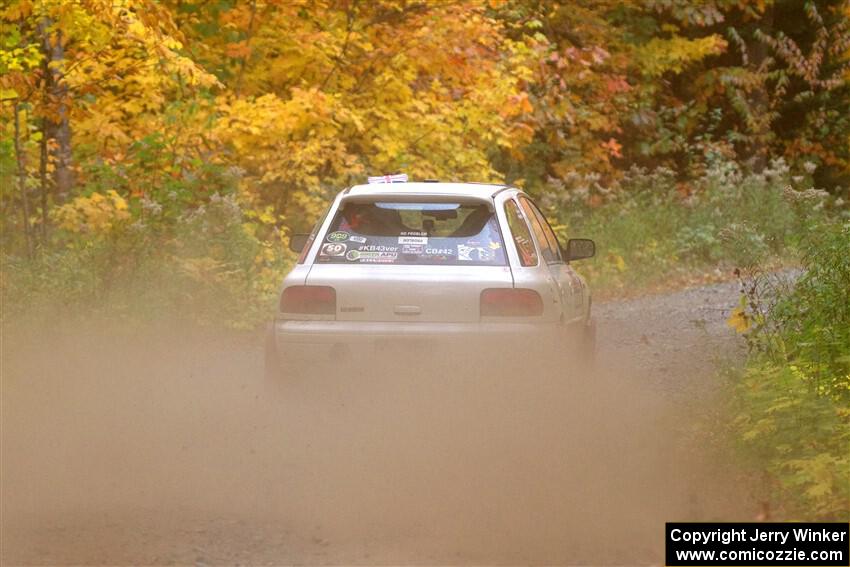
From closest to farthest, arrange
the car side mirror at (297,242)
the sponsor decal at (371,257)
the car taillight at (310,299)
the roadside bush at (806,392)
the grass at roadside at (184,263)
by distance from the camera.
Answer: the roadside bush at (806,392), the car taillight at (310,299), the sponsor decal at (371,257), the car side mirror at (297,242), the grass at roadside at (184,263)

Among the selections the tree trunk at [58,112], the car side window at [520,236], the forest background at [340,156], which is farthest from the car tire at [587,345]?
the tree trunk at [58,112]

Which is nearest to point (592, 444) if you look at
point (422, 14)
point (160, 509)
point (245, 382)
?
point (160, 509)

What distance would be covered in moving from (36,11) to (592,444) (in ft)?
28.3

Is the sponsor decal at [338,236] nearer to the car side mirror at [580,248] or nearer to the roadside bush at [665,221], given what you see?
the car side mirror at [580,248]

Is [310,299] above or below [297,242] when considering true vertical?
below

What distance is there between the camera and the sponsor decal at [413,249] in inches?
369

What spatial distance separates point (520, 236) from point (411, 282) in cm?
102

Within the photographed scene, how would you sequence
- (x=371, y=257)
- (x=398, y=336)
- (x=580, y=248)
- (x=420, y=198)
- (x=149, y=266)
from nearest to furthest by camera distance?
1. (x=398, y=336)
2. (x=371, y=257)
3. (x=420, y=198)
4. (x=580, y=248)
5. (x=149, y=266)

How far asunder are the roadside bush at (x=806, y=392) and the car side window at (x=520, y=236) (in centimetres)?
142

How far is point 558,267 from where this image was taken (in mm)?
10578

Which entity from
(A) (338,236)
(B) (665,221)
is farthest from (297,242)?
(B) (665,221)

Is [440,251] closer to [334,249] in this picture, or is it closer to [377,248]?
[377,248]

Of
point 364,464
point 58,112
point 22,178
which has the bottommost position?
point 364,464

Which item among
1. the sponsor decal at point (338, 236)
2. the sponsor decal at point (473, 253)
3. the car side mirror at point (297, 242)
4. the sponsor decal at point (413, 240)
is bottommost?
the car side mirror at point (297, 242)
